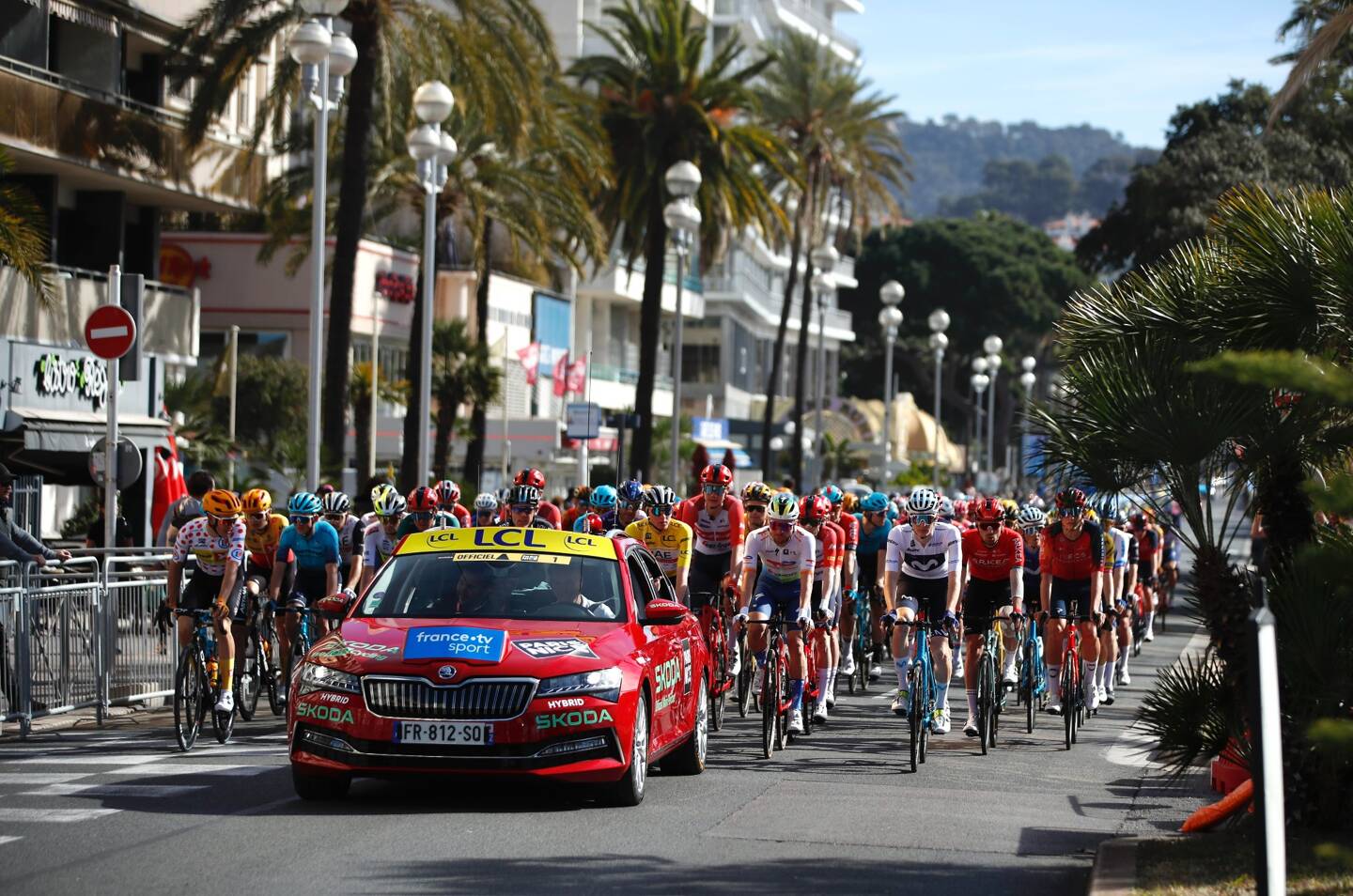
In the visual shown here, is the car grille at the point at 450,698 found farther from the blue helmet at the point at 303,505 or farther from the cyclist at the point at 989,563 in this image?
the cyclist at the point at 989,563

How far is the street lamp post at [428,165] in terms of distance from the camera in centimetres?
2670

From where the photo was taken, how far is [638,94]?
4225 centimetres

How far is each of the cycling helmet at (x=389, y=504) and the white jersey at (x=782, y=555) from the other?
12.1 ft

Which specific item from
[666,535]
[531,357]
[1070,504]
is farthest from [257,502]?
[531,357]

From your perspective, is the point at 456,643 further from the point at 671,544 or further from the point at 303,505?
the point at 303,505

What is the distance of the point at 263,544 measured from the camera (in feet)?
55.5

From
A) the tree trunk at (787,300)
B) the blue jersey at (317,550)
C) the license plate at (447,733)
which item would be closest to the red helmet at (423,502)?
the blue jersey at (317,550)

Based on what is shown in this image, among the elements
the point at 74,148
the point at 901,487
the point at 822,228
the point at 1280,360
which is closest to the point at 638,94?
the point at 74,148

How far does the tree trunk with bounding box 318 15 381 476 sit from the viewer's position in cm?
2939

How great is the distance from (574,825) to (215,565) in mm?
5437

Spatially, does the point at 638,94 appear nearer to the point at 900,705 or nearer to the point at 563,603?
the point at 900,705

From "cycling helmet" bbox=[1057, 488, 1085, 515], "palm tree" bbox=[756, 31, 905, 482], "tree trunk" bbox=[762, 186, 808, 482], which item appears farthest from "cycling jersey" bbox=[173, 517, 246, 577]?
"palm tree" bbox=[756, 31, 905, 482]

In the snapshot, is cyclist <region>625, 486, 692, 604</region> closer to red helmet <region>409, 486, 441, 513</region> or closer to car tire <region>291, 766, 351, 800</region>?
red helmet <region>409, 486, 441, 513</region>

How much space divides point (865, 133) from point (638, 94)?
1745 centimetres
